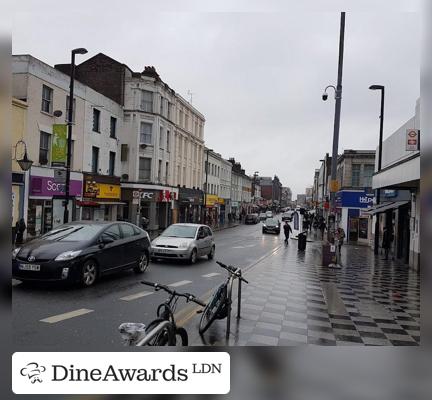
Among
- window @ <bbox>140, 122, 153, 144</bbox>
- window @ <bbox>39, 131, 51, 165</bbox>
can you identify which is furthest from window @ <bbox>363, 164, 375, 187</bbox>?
Answer: window @ <bbox>39, 131, 51, 165</bbox>

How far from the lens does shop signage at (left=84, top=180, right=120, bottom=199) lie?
2664 cm

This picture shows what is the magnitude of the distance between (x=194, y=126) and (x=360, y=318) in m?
41.6

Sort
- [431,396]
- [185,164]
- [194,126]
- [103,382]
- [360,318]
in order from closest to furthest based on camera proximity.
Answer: [103,382]
[431,396]
[360,318]
[185,164]
[194,126]

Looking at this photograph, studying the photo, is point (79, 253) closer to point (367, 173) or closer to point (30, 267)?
point (30, 267)

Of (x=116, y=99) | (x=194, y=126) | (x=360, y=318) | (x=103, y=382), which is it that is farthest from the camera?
(x=194, y=126)

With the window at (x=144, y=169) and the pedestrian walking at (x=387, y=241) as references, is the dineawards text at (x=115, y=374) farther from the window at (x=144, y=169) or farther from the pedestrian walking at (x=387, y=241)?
the window at (x=144, y=169)

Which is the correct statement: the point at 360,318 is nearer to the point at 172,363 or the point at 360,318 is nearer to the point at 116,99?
the point at 172,363

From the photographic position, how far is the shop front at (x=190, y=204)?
142ft

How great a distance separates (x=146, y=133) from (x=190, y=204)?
1282cm

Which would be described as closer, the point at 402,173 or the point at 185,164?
the point at 402,173

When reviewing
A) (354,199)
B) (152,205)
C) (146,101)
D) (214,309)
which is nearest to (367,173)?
(354,199)

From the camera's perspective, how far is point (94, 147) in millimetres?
28266

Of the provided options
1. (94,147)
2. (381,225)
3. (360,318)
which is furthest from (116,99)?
(360,318)

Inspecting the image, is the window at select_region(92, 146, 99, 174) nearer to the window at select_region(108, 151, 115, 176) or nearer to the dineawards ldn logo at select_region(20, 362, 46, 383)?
the window at select_region(108, 151, 115, 176)
